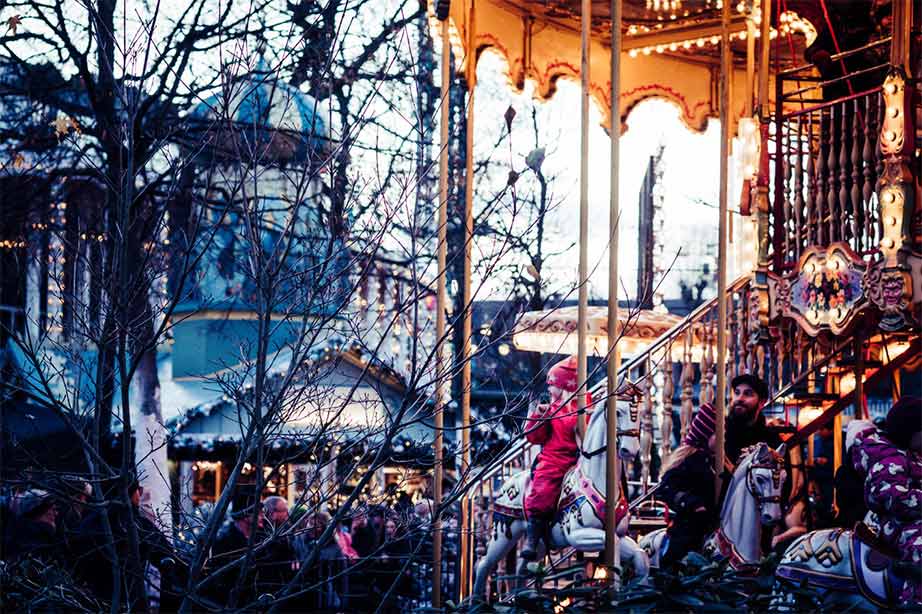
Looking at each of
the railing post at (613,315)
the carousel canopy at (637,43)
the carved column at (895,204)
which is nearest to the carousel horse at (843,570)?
the railing post at (613,315)

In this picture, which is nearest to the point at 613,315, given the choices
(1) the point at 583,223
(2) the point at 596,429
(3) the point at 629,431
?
(1) the point at 583,223

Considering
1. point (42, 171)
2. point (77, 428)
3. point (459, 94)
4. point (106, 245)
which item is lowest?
point (77, 428)

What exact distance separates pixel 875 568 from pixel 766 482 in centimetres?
135

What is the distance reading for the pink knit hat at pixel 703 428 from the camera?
9.13 m

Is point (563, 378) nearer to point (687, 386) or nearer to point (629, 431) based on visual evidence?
point (629, 431)

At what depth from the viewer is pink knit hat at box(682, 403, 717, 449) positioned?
30.0 ft

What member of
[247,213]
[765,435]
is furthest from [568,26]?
[247,213]

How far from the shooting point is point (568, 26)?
1374 centimetres

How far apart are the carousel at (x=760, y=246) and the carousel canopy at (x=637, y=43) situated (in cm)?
3

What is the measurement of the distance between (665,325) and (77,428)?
327 inches

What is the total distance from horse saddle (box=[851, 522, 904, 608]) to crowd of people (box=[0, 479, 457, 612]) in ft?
7.71

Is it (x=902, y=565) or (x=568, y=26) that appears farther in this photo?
(x=568, y=26)

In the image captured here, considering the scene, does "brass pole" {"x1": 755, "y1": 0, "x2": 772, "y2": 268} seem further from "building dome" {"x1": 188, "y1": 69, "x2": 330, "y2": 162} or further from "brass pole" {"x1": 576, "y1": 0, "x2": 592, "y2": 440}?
"building dome" {"x1": 188, "y1": 69, "x2": 330, "y2": 162}

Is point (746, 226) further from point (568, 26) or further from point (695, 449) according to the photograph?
point (568, 26)
